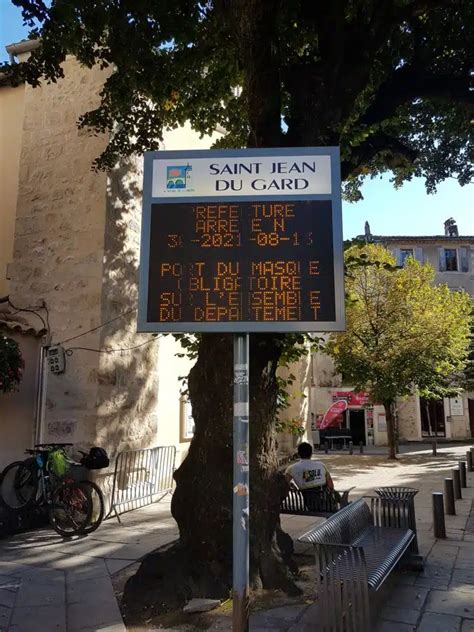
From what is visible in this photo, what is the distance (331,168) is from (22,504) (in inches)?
246

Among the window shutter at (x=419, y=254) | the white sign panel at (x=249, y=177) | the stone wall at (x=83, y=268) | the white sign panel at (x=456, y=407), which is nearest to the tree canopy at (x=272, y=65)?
the stone wall at (x=83, y=268)

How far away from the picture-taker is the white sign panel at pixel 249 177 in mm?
3971

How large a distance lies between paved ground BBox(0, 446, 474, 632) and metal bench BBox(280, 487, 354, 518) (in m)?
0.45

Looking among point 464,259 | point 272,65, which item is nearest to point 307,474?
point 272,65

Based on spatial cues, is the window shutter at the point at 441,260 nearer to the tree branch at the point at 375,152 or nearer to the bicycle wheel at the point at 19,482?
the tree branch at the point at 375,152

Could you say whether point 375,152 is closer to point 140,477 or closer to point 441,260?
point 140,477

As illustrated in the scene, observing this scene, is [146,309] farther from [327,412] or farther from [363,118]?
[327,412]

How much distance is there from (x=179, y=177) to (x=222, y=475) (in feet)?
8.88

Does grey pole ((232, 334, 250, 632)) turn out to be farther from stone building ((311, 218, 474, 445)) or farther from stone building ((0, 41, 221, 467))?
stone building ((311, 218, 474, 445))

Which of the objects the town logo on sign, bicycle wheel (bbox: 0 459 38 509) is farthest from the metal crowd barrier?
the town logo on sign

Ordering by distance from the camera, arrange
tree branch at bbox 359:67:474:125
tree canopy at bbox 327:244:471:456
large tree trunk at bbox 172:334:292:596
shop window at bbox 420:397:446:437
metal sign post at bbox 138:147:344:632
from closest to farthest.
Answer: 1. metal sign post at bbox 138:147:344:632
2. large tree trunk at bbox 172:334:292:596
3. tree branch at bbox 359:67:474:125
4. tree canopy at bbox 327:244:471:456
5. shop window at bbox 420:397:446:437

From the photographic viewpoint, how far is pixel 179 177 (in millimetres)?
4086

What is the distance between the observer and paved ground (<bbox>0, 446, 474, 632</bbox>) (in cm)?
422

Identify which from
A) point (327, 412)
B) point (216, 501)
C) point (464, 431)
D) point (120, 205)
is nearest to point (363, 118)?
point (120, 205)
